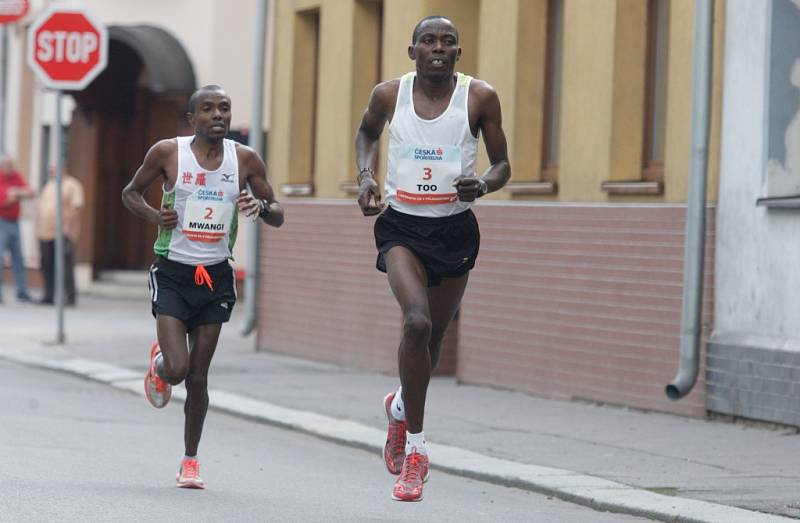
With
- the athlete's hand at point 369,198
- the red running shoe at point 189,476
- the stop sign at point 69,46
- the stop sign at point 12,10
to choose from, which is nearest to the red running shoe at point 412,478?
the athlete's hand at point 369,198

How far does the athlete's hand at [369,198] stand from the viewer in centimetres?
796

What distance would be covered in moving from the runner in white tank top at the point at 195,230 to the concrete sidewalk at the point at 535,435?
1.86 metres

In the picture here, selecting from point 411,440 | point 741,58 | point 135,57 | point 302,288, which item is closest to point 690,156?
point 741,58

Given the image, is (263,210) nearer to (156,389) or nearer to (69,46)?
(156,389)

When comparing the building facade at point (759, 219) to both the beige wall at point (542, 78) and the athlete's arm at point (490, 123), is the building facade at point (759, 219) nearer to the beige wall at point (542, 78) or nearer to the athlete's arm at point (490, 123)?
the beige wall at point (542, 78)

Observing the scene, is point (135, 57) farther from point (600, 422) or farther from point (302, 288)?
point (600, 422)

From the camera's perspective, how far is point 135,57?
2930 cm

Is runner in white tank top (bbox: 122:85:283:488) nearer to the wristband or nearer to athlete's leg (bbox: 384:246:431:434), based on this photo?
athlete's leg (bbox: 384:246:431:434)

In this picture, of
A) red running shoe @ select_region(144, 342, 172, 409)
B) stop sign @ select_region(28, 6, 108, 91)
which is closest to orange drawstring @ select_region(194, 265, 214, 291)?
red running shoe @ select_region(144, 342, 172, 409)

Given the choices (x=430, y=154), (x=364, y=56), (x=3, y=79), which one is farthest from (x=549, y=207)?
(x=3, y=79)

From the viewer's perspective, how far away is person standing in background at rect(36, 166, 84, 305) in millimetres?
25828

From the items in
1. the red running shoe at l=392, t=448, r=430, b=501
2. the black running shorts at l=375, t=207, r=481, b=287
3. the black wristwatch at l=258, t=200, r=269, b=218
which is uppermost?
the black wristwatch at l=258, t=200, r=269, b=218

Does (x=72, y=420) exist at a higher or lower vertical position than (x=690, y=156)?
lower

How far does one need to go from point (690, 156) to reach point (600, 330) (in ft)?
6.12
